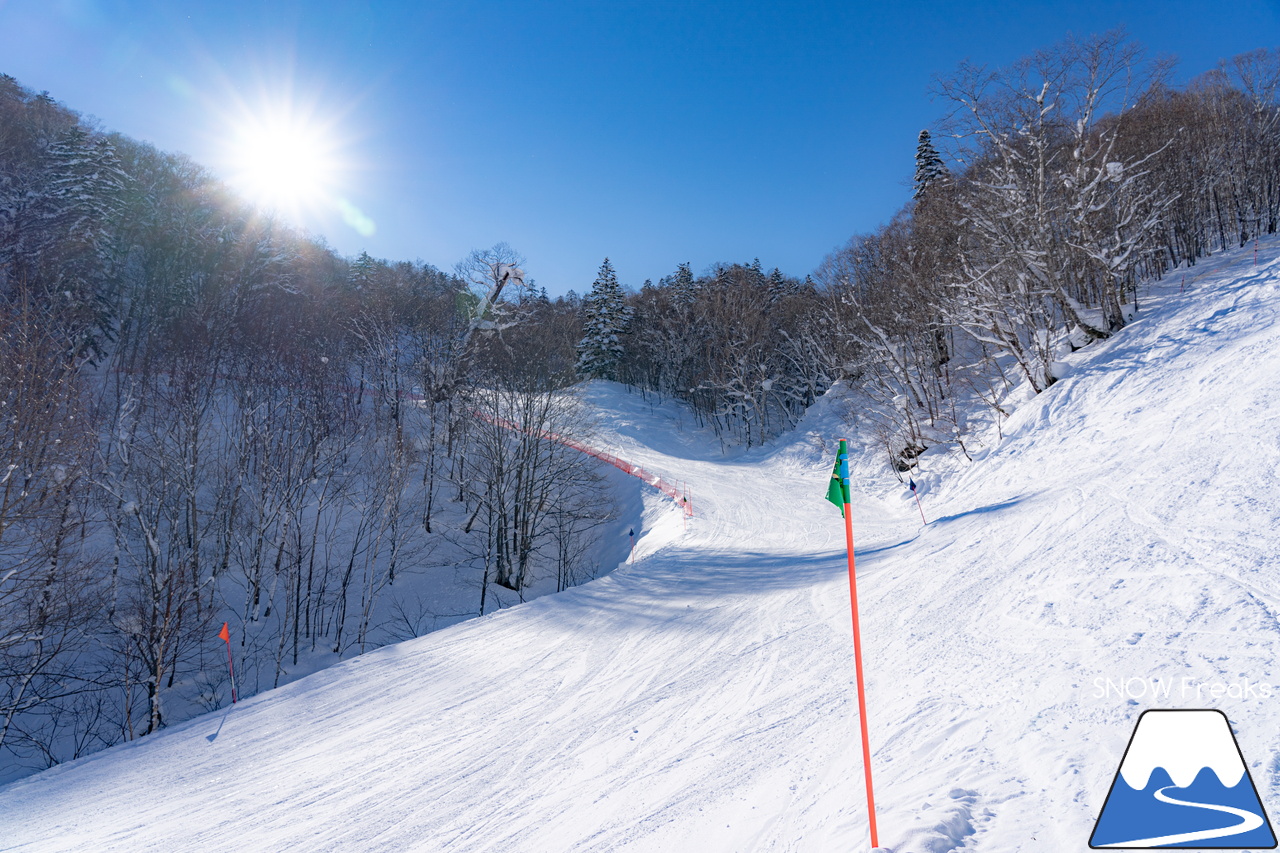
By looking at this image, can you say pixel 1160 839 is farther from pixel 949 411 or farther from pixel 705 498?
pixel 949 411

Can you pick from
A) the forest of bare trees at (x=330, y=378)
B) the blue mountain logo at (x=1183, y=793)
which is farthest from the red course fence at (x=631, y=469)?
the blue mountain logo at (x=1183, y=793)

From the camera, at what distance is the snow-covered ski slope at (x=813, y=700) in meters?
3.92

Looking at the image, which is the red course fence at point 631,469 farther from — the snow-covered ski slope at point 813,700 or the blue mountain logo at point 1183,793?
the blue mountain logo at point 1183,793

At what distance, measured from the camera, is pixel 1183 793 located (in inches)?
104

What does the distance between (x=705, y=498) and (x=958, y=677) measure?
694 inches

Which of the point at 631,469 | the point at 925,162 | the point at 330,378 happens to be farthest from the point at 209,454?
the point at 925,162

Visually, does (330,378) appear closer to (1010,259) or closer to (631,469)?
(631,469)

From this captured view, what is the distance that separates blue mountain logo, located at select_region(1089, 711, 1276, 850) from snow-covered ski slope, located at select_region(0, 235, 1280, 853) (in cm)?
37

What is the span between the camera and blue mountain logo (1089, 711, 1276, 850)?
2.53 meters

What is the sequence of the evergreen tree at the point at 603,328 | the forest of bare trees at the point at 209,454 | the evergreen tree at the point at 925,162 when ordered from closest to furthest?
the forest of bare trees at the point at 209,454 → the evergreen tree at the point at 925,162 → the evergreen tree at the point at 603,328

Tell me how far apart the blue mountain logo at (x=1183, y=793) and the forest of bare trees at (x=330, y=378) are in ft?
54.1

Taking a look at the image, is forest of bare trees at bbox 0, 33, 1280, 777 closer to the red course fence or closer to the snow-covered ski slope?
the red course fence

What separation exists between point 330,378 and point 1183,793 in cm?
3014

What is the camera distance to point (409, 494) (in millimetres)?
24984
